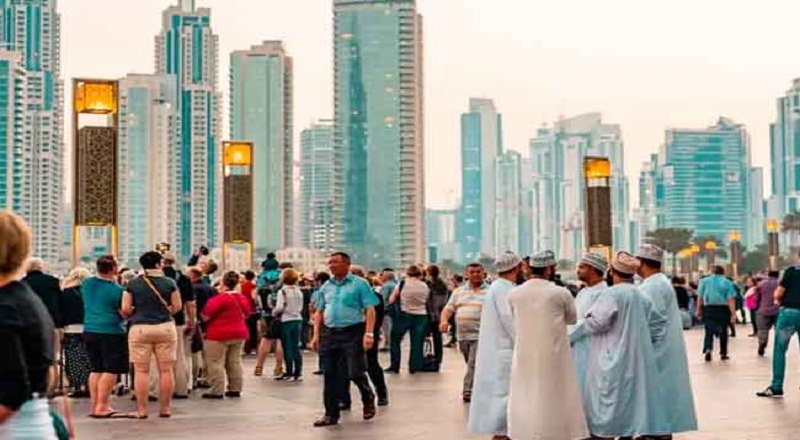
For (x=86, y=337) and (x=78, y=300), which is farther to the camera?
(x=78, y=300)

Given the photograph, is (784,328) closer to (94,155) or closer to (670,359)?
(670,359)

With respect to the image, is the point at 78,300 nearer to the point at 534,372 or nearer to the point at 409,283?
the point at 409,283

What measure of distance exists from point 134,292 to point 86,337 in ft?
2.90

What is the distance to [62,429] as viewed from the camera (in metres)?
5.62

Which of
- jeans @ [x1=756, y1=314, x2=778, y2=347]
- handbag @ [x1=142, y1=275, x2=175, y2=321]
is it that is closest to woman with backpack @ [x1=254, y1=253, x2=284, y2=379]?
handbag @ [x1=142, y1=275, x2=175, y2=321]

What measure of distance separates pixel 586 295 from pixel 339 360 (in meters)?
3.66

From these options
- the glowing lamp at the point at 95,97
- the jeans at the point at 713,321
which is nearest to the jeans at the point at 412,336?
the glowing lamp at the point at 95,97

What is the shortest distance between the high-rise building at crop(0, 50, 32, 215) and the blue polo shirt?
559 ft

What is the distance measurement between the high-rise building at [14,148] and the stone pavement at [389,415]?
545 feet

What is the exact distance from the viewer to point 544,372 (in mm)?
10414

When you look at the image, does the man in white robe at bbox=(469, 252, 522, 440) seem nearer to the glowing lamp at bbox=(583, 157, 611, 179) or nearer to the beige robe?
the beige robe

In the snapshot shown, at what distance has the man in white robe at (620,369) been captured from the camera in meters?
10.8

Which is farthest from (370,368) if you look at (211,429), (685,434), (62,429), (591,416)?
(62,429)

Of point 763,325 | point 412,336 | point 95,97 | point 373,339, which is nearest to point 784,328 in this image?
point 373,339
